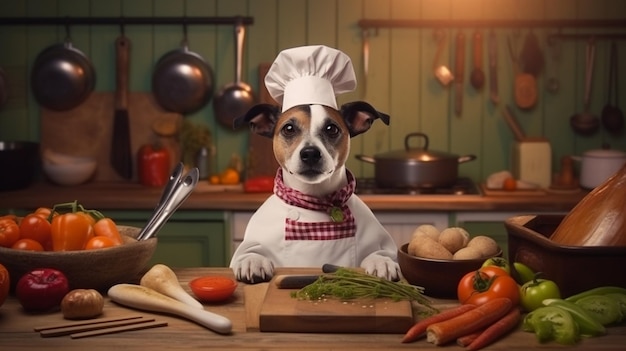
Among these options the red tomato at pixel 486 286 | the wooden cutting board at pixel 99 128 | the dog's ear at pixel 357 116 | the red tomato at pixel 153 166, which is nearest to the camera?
the red tomato at pixel 486 286

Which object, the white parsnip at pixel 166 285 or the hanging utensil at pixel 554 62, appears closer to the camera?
the white parsnip at pixel 166 285

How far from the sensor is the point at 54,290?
1906mm

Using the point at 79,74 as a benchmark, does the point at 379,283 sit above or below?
below

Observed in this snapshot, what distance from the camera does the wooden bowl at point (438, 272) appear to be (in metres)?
1.99

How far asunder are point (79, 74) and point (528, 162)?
209 centimetres

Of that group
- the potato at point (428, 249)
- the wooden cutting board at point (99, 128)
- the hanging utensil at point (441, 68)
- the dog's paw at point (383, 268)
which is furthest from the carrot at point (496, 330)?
the wooden cutting board at point (99, 128)

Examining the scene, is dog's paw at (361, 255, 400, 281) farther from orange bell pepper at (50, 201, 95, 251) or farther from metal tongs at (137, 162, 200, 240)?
orange bell pepper at (50, 201, 95, 251)

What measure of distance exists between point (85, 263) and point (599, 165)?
272 centimetres

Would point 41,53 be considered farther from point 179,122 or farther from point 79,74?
point 179,122

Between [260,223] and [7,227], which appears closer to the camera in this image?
[7,227]

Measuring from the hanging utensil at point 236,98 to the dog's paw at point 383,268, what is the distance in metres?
2.19

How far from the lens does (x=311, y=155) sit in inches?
98.5

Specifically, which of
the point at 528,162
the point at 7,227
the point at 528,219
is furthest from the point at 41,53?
the point at 528,219

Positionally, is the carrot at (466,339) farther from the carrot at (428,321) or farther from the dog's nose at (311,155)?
the dog's nose at (311,155)
